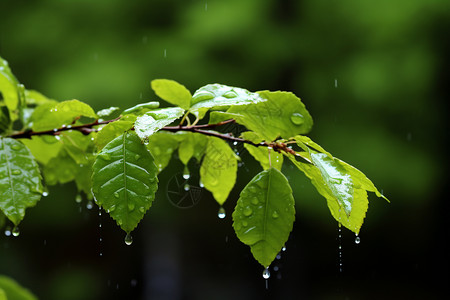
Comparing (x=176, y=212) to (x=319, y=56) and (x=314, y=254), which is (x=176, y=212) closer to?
(x=314, y=254)

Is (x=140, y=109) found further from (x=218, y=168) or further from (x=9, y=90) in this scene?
(x=9, y=90)

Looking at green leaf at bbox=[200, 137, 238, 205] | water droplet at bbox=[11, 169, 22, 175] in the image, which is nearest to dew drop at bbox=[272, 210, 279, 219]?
green leaf at bbox=[200, 137, 238, 205]

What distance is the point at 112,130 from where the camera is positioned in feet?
2.27

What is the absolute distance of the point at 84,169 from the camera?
103cm

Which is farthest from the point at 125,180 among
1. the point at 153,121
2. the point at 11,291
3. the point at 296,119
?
the point at 11,291

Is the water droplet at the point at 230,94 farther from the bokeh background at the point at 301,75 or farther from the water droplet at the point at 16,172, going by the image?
the bokeh background at the point at 301,75

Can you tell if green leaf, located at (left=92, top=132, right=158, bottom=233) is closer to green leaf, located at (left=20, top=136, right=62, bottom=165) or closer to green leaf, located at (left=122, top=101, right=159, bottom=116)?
green leaf, located at (left=122, top=101, right=159, bottom=116)

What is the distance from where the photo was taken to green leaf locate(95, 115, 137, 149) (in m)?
0.68

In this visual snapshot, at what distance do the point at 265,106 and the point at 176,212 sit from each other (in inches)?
180

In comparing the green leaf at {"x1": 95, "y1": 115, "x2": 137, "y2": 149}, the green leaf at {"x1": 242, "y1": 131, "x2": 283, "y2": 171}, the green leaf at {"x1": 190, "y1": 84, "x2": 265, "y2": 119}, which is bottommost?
the green leaf at {"x1": 242, "y1": 131, "x2": 283, "y2": 171}

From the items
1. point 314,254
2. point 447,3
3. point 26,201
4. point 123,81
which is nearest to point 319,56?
point 447,3

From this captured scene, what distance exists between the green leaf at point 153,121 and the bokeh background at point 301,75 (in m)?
3.63

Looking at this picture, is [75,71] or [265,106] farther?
[75,71]

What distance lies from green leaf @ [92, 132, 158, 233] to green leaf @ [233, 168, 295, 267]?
0.47ft
